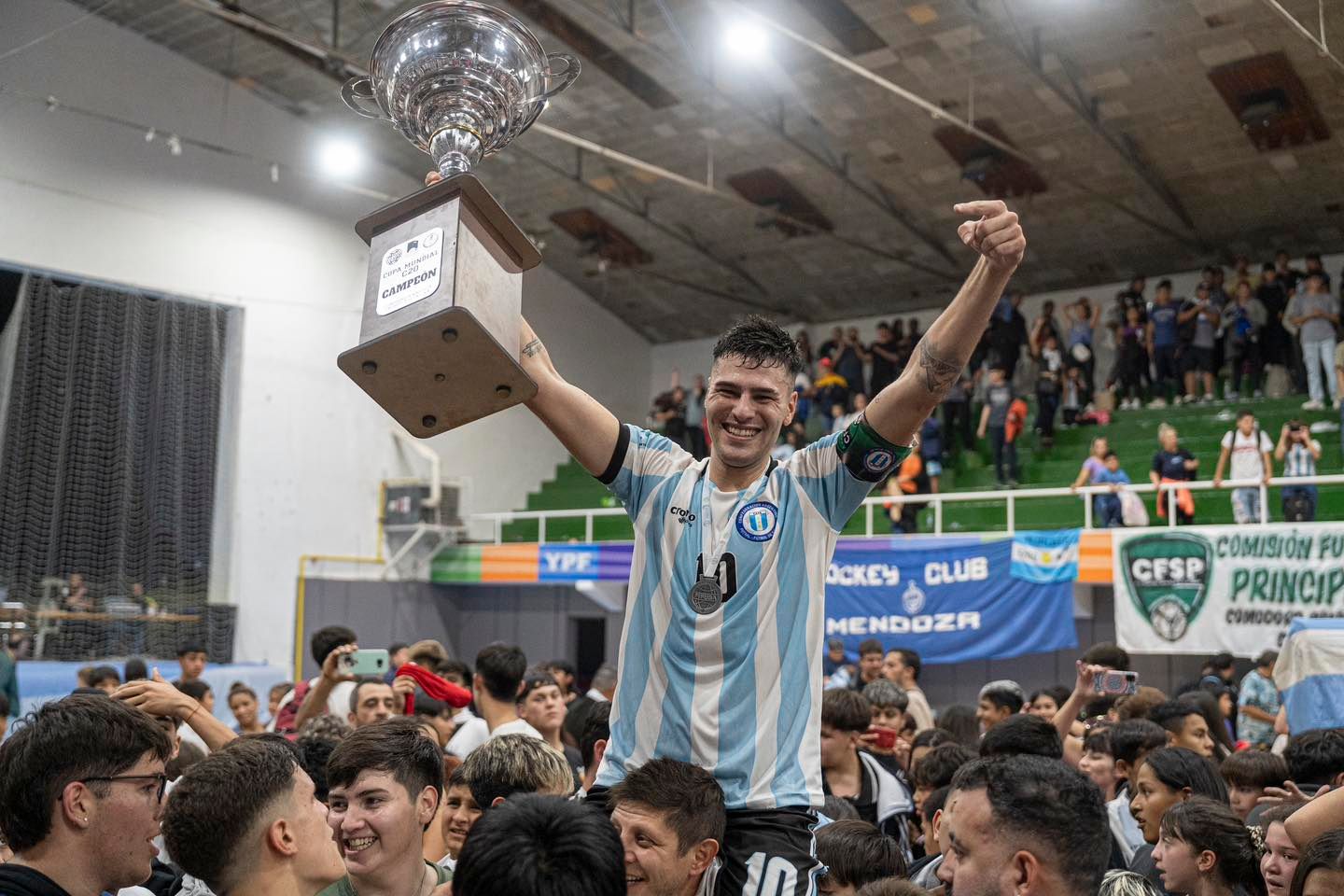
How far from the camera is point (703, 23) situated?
608 inches

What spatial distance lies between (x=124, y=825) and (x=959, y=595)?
11.9 metres

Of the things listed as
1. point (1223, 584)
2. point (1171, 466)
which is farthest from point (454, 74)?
point (1171, 466)

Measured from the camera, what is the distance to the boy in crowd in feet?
17.1

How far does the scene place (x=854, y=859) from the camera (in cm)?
362

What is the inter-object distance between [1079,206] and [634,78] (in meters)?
6.45

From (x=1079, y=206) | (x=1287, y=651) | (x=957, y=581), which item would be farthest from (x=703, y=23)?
(x=1287, y=651)

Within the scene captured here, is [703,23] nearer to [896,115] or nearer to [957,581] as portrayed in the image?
[896,115]

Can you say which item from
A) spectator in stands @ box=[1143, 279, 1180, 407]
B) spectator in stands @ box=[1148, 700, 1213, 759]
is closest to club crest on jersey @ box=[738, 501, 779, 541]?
spectator in stands @ box=[1148, 700, 1213, 759]

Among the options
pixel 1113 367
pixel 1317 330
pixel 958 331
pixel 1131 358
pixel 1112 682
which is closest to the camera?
pixel 958 331

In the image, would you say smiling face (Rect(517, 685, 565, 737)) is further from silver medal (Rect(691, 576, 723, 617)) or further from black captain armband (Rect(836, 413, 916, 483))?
black captain armband (Rect(836, 413, 916, 483))

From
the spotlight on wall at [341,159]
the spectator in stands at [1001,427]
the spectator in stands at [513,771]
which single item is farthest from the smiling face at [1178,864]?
the spotlight on wall at [341,159]

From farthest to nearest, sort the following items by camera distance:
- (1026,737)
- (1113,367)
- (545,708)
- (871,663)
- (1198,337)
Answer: (1113,367), (1198,337), (871,663), (545,708), (1026,737)

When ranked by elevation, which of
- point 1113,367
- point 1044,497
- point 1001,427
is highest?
point 1113,367

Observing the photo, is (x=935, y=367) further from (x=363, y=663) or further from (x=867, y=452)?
(x=363, y=663)
